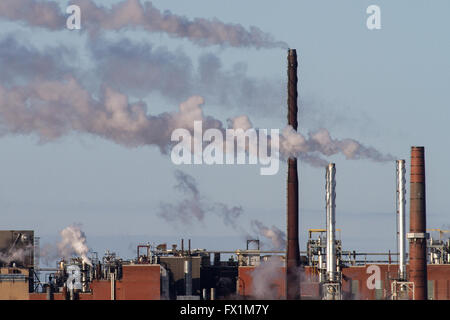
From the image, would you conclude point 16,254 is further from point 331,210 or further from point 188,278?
point 331,210

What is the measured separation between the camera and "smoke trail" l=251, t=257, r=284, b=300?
114 m

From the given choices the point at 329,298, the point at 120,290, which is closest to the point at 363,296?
the point at 329,298

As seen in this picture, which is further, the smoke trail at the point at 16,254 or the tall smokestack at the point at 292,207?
the smoke trail at the point at 16,254

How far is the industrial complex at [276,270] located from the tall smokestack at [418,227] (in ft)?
0.26

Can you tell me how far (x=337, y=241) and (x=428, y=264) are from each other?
8458mm

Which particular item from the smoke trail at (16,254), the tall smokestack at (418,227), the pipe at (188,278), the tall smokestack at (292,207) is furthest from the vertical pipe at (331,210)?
the smoke trail at (16,254)

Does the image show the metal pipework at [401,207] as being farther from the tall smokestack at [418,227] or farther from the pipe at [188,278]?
the pipe at [188,278]

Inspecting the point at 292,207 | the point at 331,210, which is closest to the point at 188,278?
the point at 292,207

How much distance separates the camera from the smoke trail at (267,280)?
114 metres
